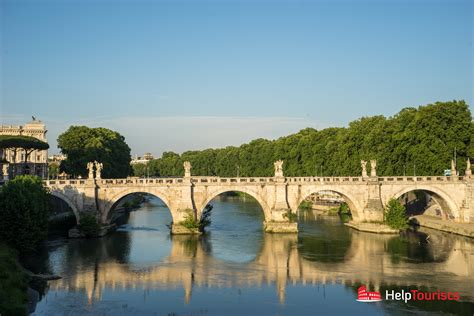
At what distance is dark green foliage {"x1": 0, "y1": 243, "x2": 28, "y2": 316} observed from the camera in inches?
1231

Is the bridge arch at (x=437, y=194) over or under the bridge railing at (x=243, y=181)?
under

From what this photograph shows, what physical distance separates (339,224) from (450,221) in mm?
15356

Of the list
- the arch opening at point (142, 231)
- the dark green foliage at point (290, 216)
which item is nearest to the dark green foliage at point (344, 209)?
the dark green foliage at point (290, 216)

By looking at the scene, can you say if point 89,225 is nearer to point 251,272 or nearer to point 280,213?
point 280,213

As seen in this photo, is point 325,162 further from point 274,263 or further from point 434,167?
point 274,263

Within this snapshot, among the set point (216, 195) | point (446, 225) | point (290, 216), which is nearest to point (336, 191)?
point (290, 216)

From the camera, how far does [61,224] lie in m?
68.1

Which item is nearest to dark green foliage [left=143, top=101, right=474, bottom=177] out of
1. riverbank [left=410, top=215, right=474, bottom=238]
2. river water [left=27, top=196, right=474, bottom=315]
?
riverbank [left=410, top=215, right=474, bottom=238]

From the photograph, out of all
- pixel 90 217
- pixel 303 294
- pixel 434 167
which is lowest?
pixel 303 294

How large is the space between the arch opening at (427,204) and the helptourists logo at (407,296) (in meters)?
30.4

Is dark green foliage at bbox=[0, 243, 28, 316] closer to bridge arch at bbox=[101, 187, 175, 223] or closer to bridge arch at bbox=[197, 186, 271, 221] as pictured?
bridge arch at bbox=[101, 187, 175, 223]

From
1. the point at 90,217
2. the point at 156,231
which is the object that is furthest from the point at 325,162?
the point at 90,217

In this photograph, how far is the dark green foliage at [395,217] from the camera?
65.8 meters

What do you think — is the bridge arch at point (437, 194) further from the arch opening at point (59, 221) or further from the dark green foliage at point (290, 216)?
the arch opening at point (59, 221)
